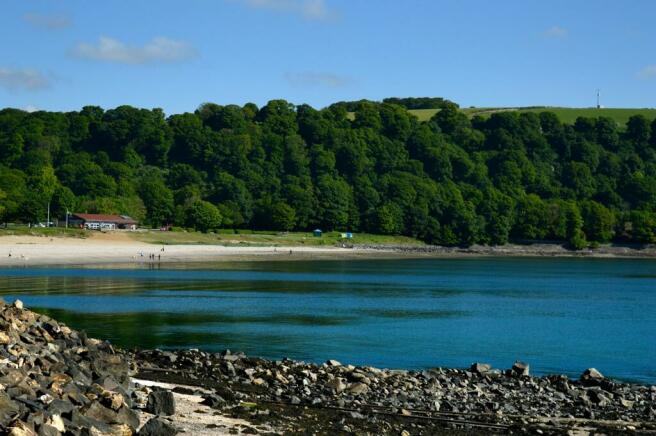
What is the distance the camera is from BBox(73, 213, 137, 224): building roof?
5177 inches

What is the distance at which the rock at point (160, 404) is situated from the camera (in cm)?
1697

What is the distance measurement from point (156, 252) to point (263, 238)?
117 ft

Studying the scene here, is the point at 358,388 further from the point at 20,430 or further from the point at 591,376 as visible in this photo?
the point at 20,430

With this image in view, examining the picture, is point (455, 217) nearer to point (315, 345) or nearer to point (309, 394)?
point (315, 345)

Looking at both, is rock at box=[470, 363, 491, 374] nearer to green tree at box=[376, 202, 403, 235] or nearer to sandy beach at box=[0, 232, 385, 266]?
sandy beach at box=[0, 232, 385, 266]

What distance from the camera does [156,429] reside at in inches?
590

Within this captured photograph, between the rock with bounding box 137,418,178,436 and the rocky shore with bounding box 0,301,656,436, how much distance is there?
2cm

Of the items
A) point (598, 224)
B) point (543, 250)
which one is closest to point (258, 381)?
point (543, 250)

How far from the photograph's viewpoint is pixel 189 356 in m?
27.3

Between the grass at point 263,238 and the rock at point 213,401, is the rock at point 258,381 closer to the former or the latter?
the rock at point 213,401

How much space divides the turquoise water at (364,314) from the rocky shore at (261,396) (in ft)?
20.4

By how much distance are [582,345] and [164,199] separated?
374 ft

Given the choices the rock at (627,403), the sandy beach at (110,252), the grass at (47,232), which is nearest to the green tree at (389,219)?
the sandy beach at (110,252)

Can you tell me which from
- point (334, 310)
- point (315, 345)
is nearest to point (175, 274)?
point (334, 310)
